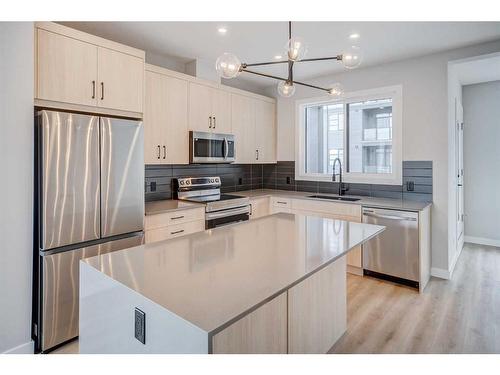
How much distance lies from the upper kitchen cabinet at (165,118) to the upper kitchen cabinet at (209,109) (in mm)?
109

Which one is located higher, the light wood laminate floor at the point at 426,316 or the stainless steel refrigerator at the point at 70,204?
the stainless steel refrigerator at the point at 70,204

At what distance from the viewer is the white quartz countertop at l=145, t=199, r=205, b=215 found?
300 centimetres

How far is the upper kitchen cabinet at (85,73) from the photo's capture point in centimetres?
221

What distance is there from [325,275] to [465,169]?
410cm

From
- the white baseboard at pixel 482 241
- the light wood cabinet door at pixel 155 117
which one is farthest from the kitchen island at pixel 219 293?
the white baseboard at pixel 482 241

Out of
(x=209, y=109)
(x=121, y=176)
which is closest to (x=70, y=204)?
(x=121, y=176)

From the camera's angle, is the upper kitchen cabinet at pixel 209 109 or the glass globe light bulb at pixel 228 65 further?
the upper kitchen cabinet at pixel 209 109

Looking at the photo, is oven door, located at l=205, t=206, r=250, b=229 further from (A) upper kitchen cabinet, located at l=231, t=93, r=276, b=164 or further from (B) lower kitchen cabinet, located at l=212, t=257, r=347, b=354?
(B) lower kitchen cabinet, located at l=212, t=257, r=347, b=354

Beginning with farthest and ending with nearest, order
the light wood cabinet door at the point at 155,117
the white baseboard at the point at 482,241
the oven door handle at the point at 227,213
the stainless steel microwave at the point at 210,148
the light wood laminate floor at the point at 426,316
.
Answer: the white baseboard at the point at 482,241
the stainless steel microwave at the point at 210,148
the oven door handle at the point at 227,213
the light wood cabinet door at the point at 155,117
the light wood laminate floor at the point at 426,316

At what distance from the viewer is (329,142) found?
4.65m

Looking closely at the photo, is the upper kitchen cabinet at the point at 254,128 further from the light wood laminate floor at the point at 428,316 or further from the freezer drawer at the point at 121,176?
the light wood laminate floor at the point at 428,316

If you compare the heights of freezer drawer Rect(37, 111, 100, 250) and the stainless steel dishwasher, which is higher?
freezer drawer Rect(37, 111, 100, 250)

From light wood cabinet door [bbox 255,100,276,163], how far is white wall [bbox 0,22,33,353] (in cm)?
300

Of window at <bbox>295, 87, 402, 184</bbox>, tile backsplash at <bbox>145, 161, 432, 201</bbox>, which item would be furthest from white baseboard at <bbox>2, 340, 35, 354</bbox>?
window at <bbox>295, 87, 402, 184</bbox>
